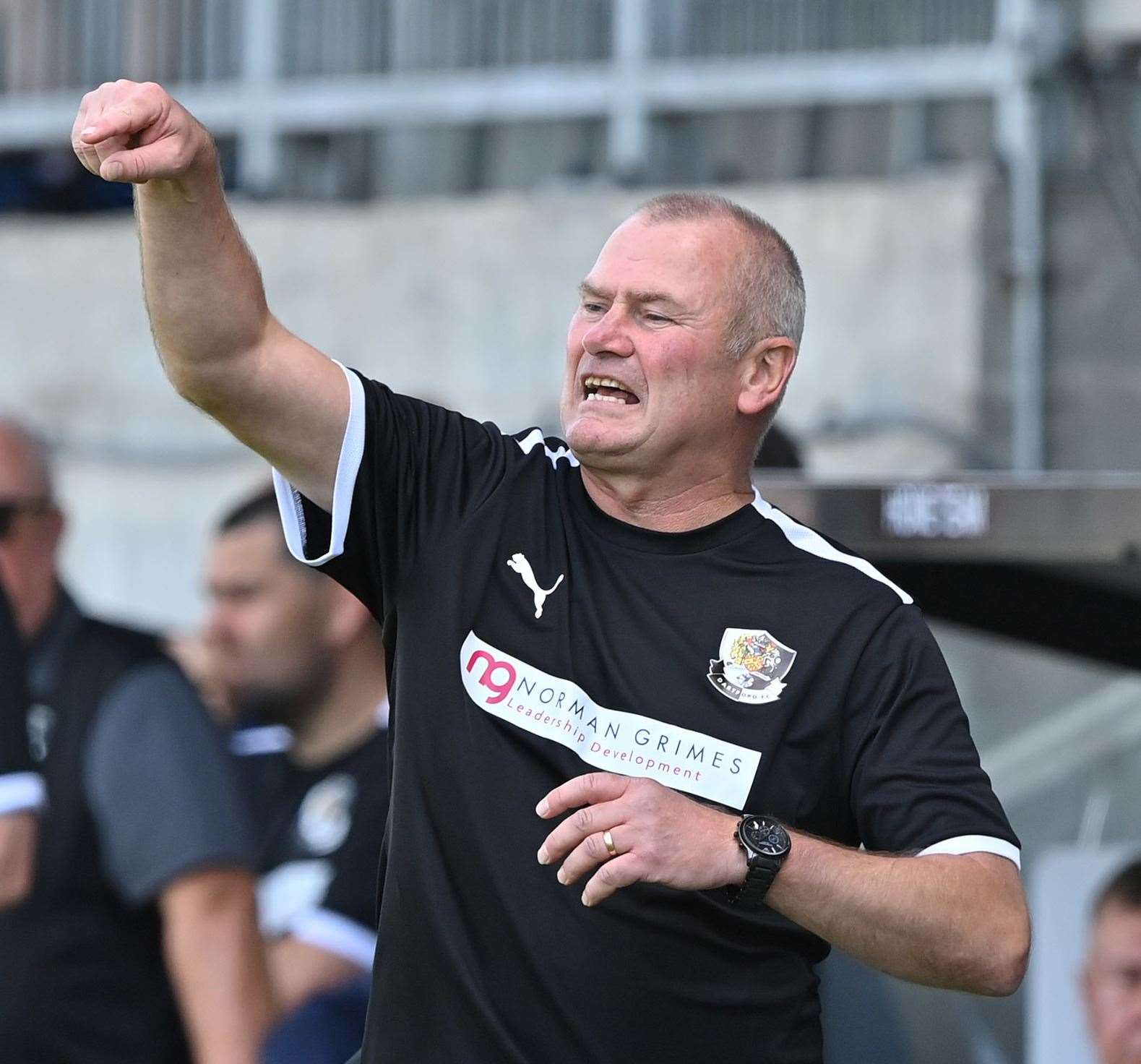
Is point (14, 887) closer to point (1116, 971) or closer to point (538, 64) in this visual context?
point (1116, 971)

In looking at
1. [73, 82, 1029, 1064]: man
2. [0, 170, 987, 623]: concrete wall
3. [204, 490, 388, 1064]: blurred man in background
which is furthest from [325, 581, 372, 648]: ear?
[0, 170, 987, 623]: concrete wall

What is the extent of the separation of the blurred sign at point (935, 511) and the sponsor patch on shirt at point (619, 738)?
1431 millimetres

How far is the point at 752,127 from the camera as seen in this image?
26.3 ft

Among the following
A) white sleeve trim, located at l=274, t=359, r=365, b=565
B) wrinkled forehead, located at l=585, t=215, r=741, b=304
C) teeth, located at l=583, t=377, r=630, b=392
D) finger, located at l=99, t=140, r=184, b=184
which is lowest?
white sleeve trim, located at l=274, t=359, r=365, b=565

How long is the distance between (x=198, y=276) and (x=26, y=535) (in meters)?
1.96

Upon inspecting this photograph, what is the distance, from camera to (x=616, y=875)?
2242 mm

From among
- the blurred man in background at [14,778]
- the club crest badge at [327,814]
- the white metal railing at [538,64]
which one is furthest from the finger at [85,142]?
the white metal railing at [538,64]

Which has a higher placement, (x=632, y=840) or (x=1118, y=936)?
(x=632, y=840)

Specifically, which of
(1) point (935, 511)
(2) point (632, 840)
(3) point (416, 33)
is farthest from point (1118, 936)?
(3) point (416, 33)

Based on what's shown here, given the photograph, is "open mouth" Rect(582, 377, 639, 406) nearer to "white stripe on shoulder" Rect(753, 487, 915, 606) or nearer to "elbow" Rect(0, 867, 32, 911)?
"white stripe on shoulder" Rect(753, 487, 915, 606)

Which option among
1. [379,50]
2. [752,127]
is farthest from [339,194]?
[752,127]

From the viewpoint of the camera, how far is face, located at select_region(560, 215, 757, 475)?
108 inches

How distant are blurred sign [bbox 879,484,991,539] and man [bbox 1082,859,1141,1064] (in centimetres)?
129

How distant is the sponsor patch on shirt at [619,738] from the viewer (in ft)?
8.46
